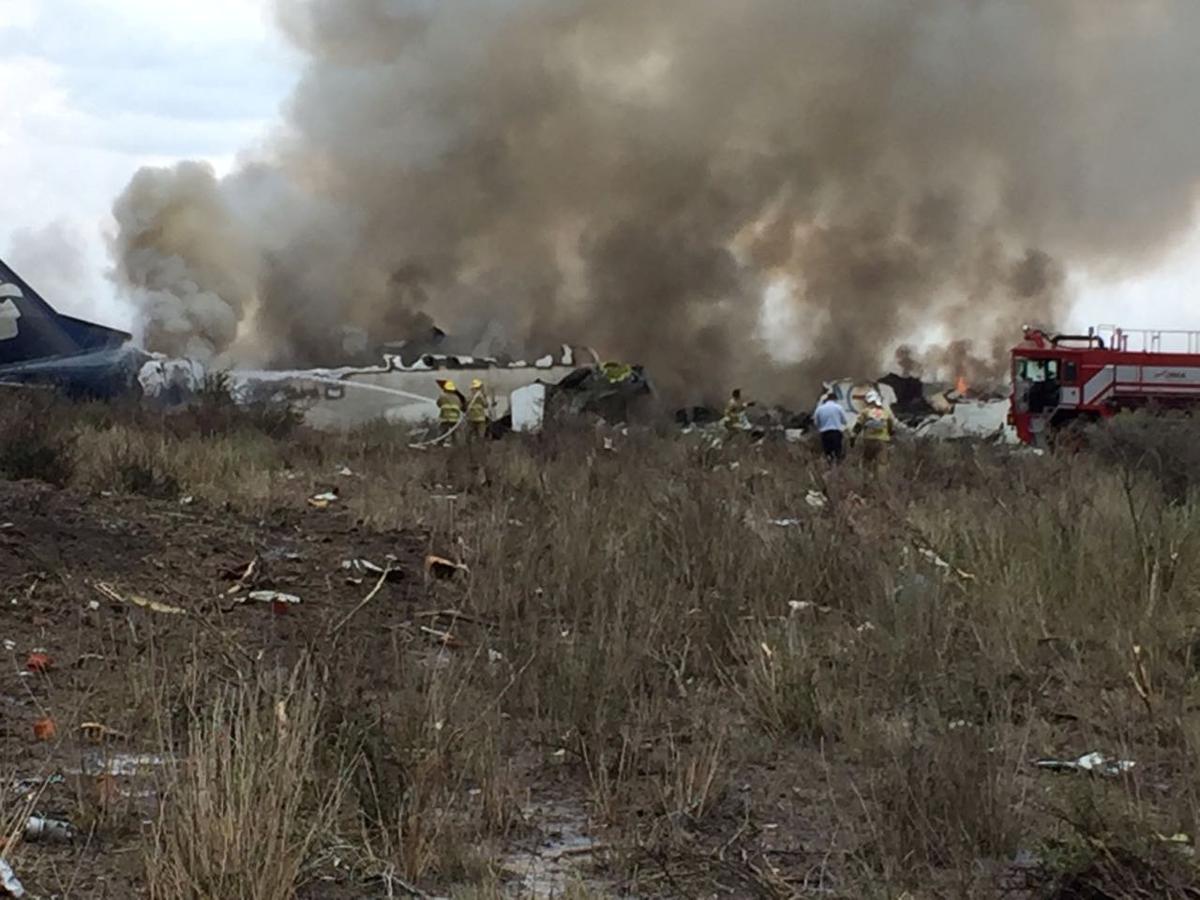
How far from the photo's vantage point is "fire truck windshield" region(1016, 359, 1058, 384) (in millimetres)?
24156

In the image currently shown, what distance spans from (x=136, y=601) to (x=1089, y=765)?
3.72 m

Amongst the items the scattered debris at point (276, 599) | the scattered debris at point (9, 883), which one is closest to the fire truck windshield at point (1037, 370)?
the scattered debris at point (276, 599)

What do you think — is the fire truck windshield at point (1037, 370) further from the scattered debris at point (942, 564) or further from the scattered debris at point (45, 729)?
the scattered debris at point (45, 729)

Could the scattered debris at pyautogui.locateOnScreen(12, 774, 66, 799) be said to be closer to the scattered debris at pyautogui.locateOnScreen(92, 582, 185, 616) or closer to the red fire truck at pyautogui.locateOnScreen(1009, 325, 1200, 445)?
the scattered debris at pyautogui.locateOnScreen(92, 582, 185, 616)

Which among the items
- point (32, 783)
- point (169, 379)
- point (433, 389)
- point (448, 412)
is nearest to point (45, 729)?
point (32, 783)

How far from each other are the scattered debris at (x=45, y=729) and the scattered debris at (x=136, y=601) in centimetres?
143

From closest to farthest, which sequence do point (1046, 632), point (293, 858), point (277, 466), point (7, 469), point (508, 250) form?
point (293, 858) < point (1046, 632) < point (7, 469) < point (277, 466) < point (508, 250)

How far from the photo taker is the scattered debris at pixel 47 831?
10.1ft

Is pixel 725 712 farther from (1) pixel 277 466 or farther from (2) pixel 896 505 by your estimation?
(1) pixel 277 466

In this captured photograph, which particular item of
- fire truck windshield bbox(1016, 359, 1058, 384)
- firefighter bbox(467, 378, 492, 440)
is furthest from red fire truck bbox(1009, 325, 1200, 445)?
firefighter bbox(467, 378, 492, 440)

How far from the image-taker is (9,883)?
2740mm

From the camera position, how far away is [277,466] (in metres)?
13.4

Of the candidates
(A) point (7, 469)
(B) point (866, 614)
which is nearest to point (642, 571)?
(B) point (866, 614)

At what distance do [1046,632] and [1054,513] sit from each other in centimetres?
160
